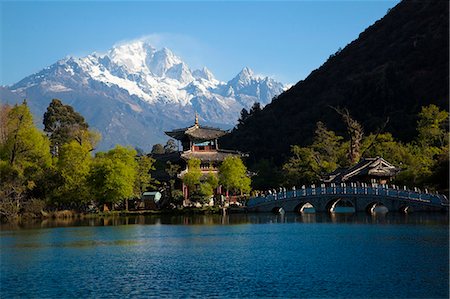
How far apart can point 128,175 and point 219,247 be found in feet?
108

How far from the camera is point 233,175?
8056 cm

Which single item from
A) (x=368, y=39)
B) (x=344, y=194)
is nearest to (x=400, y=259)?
(x=344, y=194)

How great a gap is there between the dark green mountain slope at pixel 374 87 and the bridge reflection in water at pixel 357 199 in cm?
3939

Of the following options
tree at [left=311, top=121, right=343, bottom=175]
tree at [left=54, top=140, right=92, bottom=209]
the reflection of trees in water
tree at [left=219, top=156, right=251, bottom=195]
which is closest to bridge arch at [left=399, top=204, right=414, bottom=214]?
the reflection of trees in water

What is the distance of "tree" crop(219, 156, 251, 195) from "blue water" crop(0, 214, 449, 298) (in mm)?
21749

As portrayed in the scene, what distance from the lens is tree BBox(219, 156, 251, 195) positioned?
264 feet

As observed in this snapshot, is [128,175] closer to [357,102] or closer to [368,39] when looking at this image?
[357,102]

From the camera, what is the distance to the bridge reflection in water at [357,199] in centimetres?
6500

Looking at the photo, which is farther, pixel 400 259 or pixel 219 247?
pixel 219 247

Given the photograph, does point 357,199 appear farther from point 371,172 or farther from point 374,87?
point 374,87

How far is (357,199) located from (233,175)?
15.9m

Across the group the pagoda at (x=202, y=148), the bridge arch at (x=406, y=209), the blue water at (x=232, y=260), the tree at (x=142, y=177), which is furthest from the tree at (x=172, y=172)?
the bridge arch at (x=406, y=209)

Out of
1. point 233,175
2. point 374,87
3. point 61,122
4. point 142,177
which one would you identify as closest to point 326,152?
point 233,175

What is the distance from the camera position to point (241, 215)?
240 ft
